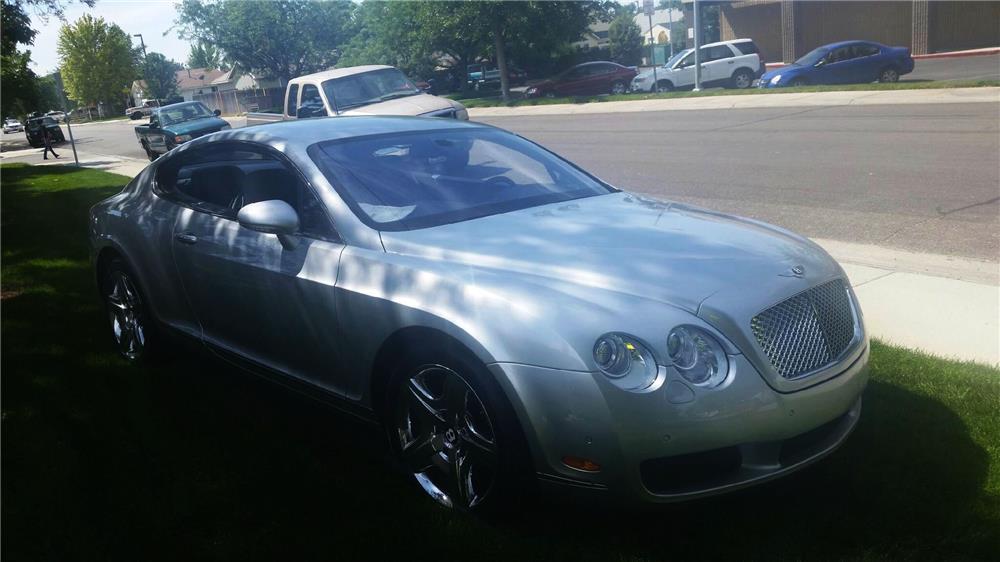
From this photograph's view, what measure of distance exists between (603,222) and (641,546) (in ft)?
4.64

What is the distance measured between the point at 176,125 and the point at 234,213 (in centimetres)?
2077

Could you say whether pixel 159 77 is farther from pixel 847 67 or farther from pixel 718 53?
pixel 847 67

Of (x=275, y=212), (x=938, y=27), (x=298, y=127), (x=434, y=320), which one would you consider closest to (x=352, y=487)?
(x=434, y=320)

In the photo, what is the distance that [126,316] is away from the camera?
589 cm

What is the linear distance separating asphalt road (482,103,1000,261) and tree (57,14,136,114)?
262ft

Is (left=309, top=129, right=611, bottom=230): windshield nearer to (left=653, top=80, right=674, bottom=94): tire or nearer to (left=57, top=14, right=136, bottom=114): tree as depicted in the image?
(left=653, top=80, right=674, bottom=94): tire

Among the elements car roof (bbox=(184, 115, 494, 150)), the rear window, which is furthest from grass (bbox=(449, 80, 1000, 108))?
car roof (bbox=(184, 115, 494, 150))

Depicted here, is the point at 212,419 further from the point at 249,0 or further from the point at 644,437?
the point at 249,0

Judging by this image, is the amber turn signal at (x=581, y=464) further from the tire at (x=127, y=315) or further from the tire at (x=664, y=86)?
the tire at (x=664, y=86)

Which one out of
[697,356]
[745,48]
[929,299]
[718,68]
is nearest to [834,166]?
[929,299]

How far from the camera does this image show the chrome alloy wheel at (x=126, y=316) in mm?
5758

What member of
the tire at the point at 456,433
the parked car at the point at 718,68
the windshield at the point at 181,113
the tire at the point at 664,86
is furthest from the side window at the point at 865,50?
the tire at the point at 456,433

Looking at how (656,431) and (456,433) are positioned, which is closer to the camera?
(656,431)

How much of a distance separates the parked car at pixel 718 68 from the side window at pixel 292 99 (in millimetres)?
20705
